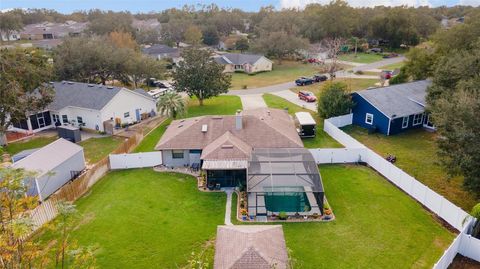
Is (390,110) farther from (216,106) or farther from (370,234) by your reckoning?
(216,106)

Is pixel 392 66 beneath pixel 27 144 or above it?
above

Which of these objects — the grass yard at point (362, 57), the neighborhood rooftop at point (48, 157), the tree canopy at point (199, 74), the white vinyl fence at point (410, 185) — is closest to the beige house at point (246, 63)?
the grass yard at point (362, 57)

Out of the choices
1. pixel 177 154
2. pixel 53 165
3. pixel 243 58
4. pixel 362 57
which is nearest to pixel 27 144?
pixel 53 165

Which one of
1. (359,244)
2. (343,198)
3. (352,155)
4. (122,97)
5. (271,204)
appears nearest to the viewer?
(359,244)

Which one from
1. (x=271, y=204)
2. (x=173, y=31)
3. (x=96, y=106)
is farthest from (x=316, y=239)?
(x=173, y=31)

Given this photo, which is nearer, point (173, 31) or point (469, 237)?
point (469, 237)

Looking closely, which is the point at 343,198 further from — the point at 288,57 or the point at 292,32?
the point at 292,32
